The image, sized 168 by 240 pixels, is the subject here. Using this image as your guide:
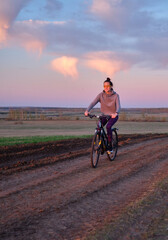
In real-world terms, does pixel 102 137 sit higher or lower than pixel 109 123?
lower

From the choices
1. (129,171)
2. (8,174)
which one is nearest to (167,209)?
(129,171)

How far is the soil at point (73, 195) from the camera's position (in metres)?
4.15

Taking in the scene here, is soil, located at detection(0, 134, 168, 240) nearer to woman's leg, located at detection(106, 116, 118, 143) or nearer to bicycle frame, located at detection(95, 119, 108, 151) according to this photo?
bicycle frame, located at detection(95, 119, 108, 151)

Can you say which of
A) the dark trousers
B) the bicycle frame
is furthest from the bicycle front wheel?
the dark trousers

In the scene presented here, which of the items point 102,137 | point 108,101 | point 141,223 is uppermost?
point 108,101

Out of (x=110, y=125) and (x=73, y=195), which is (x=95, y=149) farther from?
(x=73, y=195)

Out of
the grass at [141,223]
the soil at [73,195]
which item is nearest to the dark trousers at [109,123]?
the soil at [73,195]

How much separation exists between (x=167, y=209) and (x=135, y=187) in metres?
1.52

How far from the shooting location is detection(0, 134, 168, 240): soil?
4148mm

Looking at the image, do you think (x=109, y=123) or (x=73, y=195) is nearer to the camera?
(x=73, y=195)

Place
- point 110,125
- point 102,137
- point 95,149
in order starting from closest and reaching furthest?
point 95,149 → point 102,137 → point 110,125

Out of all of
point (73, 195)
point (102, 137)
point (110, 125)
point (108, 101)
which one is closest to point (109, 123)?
point (110, 125)

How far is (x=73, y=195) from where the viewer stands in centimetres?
574

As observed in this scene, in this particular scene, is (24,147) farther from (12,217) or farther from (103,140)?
(12,217)
